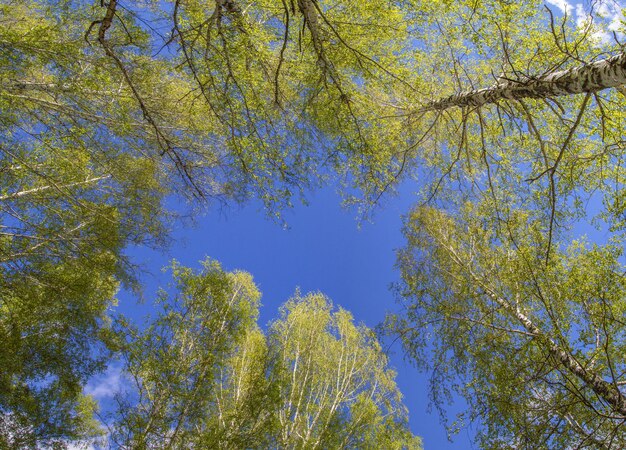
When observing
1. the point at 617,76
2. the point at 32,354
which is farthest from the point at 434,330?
the point at 32,354

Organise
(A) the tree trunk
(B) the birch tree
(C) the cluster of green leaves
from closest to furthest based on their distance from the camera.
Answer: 1. (A) the tree trunk
2. (B) the birch tree
3. (C) the cluster of green leaves

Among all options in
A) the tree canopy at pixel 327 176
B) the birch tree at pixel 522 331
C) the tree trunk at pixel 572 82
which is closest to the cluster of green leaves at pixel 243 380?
Answer: the tree canopy at pixel 327 176

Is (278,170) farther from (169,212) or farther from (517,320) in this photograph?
(169,212)

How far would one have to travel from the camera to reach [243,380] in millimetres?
8984

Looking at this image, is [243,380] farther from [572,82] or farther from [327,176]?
[572,82]

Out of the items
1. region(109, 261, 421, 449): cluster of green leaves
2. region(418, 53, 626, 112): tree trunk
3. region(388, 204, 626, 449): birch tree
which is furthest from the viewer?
region(109, 261, 421, 449): cluster of green leaves

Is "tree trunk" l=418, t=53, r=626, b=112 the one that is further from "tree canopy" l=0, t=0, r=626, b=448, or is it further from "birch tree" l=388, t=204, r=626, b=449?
"birch tree" l=388, t=204, r=626, b=449

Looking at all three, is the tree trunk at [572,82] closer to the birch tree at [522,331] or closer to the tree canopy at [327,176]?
the tree canopy at [327,176]

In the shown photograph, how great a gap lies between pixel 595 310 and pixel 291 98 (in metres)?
5.44

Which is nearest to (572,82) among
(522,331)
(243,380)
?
(522,331)

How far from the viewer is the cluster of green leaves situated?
5.98 meters

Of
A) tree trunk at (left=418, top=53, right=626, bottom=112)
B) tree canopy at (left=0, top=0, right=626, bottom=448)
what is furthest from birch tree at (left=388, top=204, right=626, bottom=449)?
tree trunk at (left=418, top=53, right=626, bottom=112)

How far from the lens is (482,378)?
484 cm

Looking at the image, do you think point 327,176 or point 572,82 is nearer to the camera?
point 572,82
